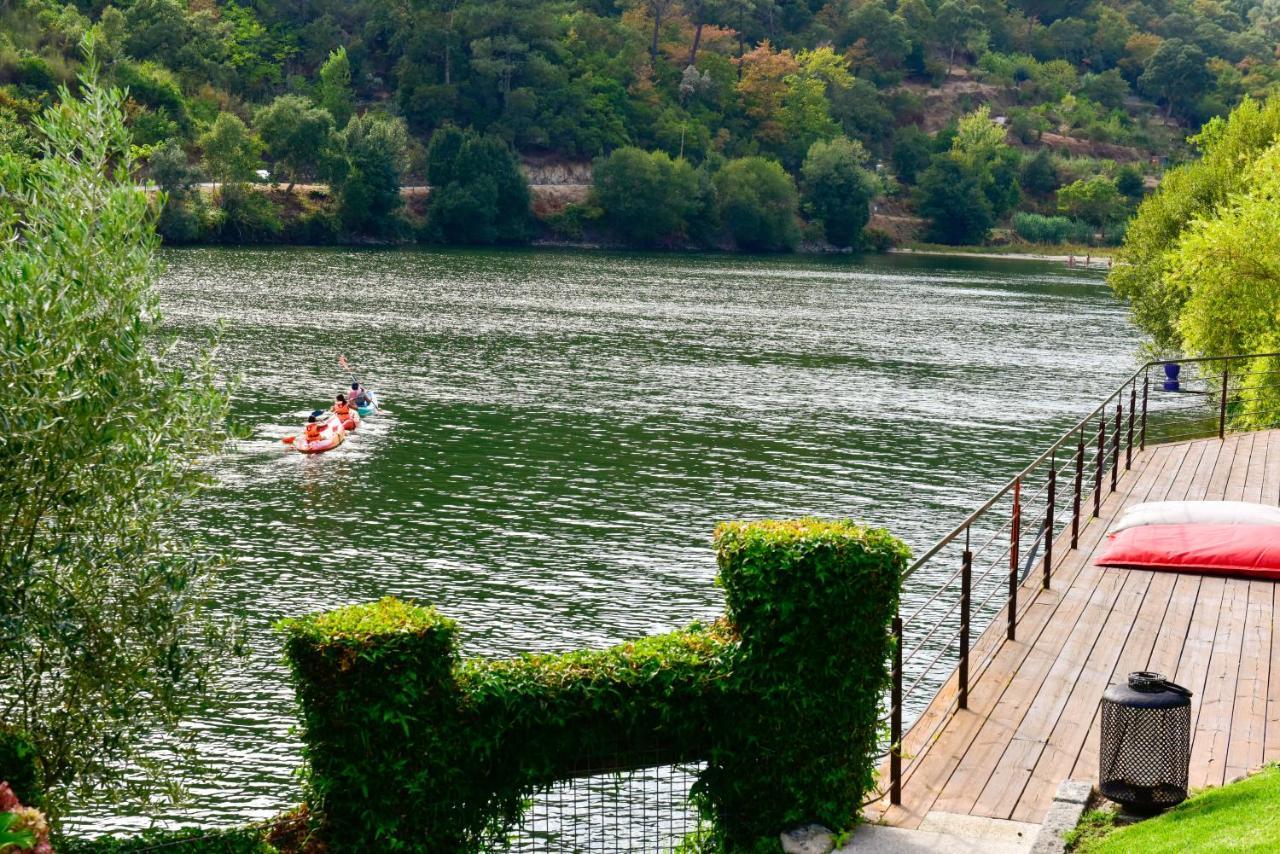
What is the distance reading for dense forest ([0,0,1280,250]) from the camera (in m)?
112

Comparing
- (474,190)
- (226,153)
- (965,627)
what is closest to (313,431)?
(965,627)

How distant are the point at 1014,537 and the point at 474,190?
112351mm

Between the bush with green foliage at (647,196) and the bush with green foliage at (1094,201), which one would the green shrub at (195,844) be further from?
the bush with green foliage at (1094,201)

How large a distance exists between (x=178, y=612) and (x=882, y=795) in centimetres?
626

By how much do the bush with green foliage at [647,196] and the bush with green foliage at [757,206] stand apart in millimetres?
2272

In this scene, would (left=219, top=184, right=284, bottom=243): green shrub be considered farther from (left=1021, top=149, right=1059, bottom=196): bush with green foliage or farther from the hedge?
the hedge

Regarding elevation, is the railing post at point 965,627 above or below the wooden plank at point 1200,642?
above

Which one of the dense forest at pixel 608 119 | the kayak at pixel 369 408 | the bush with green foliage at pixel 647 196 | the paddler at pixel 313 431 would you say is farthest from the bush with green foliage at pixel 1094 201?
the paddler at pixel 313 431

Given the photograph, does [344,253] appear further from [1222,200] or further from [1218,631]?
[1218,631]

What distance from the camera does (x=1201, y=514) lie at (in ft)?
50.4

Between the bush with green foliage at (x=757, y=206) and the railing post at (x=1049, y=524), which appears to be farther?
the bush with green foliage at (x=757, y=206)

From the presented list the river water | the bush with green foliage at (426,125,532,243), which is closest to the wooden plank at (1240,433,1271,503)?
the river water

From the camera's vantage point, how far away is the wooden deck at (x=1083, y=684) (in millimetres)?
9336

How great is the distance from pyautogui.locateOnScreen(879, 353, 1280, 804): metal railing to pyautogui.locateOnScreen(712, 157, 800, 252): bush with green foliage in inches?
3208
